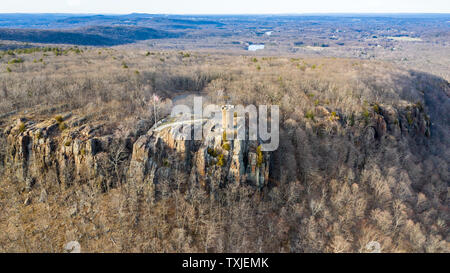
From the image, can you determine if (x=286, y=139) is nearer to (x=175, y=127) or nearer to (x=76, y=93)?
(x=175, y=127)

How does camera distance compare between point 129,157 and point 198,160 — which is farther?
point 129,157

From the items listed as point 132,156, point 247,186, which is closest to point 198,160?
point 247,186

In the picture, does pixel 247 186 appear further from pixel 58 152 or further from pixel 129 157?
pixel 58 152

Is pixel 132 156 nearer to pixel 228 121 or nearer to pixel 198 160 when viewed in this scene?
pixel 198 160

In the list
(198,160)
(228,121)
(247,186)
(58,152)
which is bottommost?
(247,186)

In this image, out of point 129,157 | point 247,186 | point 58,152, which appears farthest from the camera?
point 129,157

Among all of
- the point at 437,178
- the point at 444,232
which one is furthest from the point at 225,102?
the point at 437,178

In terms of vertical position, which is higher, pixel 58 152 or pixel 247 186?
pixel 58 152

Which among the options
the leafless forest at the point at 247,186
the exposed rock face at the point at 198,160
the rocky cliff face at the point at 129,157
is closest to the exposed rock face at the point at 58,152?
the rocky cliff face at the point at 129,157

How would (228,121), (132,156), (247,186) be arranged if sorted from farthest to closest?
(228,121)
(247,186)
(132,156)

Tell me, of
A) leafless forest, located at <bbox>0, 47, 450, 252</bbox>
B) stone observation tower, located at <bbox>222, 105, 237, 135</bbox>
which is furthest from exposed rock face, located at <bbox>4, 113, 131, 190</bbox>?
stone observation tower, located at <bbox>222, 105, 237, 135</bbox>

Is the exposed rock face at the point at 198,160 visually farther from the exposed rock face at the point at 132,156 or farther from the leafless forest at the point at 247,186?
the leafless forest at the point at 247,186
